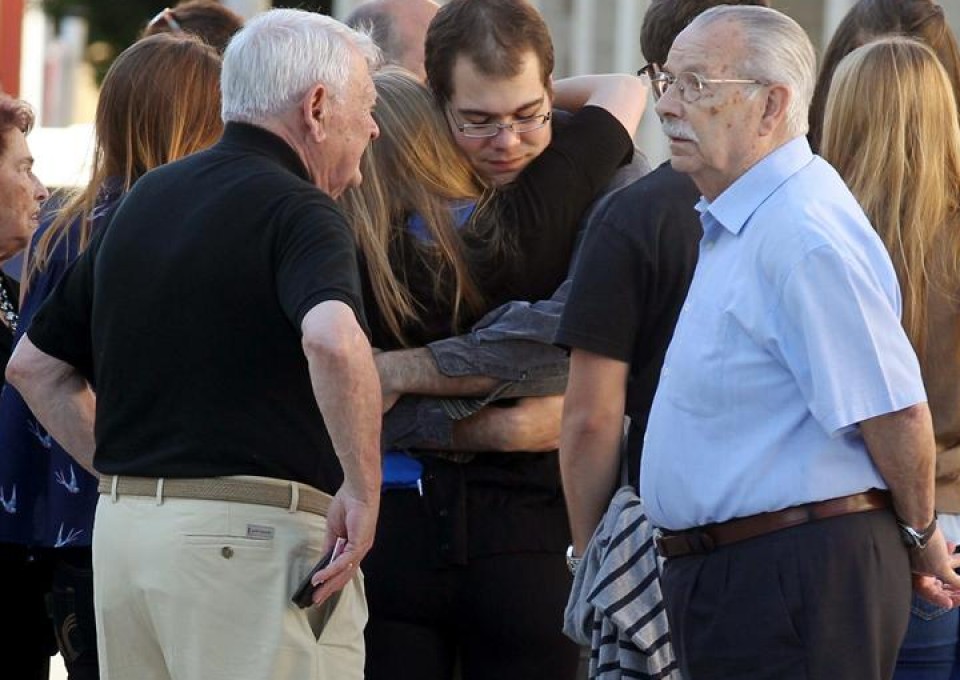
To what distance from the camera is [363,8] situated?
4246 millimetres

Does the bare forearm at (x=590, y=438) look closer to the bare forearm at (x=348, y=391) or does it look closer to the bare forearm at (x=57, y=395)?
the bare forearm at (x=348, y=391)

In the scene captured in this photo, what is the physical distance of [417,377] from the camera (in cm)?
353

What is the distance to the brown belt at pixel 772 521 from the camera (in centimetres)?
280

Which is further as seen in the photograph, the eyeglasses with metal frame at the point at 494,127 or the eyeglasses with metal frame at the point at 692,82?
the eyeglasses with metal frame at the point at 494,127

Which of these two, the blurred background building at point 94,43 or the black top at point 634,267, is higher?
the black top at point 634,267

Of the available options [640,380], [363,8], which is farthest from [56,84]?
[640,380]

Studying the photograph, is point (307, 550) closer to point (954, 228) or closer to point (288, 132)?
point (288, 132)

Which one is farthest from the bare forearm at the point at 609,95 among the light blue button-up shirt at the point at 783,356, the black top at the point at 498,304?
the light blue button-up shirt at the point at 783,356

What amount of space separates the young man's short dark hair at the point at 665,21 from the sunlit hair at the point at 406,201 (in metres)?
0.45

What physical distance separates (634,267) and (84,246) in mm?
1252

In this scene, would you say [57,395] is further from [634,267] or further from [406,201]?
[634,267]

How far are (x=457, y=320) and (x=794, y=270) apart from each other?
0.98 m

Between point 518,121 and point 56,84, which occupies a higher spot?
point 518,121

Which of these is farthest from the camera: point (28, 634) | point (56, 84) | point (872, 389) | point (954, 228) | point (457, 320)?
point (56, 84)
